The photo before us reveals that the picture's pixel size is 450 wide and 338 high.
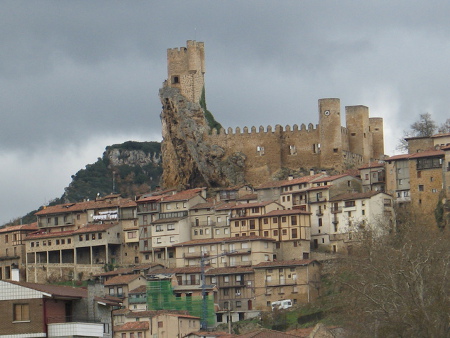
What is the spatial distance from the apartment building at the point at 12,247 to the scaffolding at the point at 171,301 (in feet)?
66.4

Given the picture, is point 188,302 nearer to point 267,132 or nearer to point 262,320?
point 262,320

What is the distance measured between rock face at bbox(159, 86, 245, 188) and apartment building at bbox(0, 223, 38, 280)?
15.0 meters

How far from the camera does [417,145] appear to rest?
121 m

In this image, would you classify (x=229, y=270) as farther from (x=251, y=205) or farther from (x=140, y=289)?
(x=251, y=205)

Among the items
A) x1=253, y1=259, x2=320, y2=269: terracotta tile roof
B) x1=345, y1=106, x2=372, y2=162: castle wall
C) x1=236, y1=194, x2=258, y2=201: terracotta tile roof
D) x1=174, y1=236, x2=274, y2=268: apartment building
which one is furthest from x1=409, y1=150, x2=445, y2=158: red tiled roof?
x1=236, y1=194, x2=258, y2=201: terracotta tile roof

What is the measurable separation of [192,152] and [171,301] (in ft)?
86.0

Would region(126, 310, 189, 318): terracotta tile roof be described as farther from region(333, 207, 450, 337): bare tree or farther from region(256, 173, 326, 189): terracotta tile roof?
region(256, 173, 326, 189): terracotta tile roof

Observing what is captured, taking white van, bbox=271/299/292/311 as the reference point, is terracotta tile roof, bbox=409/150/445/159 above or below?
above

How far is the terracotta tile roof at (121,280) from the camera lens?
363ft

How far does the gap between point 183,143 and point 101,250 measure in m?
13.7

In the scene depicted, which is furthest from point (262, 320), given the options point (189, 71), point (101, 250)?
point (189, 71)

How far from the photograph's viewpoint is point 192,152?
130000 millimetres

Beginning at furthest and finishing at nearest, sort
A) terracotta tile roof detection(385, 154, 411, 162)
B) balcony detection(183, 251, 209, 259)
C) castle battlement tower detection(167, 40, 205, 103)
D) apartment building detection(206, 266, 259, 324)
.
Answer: castle battlement tower detection(167, 40, 205, 103) < terracotta tile roof detection(385, 154, 411, 162) < balcony detection(183, 251, 209, 259) < apartment building detection(206, 266, 259, 324)

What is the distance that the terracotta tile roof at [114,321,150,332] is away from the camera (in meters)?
93.1
